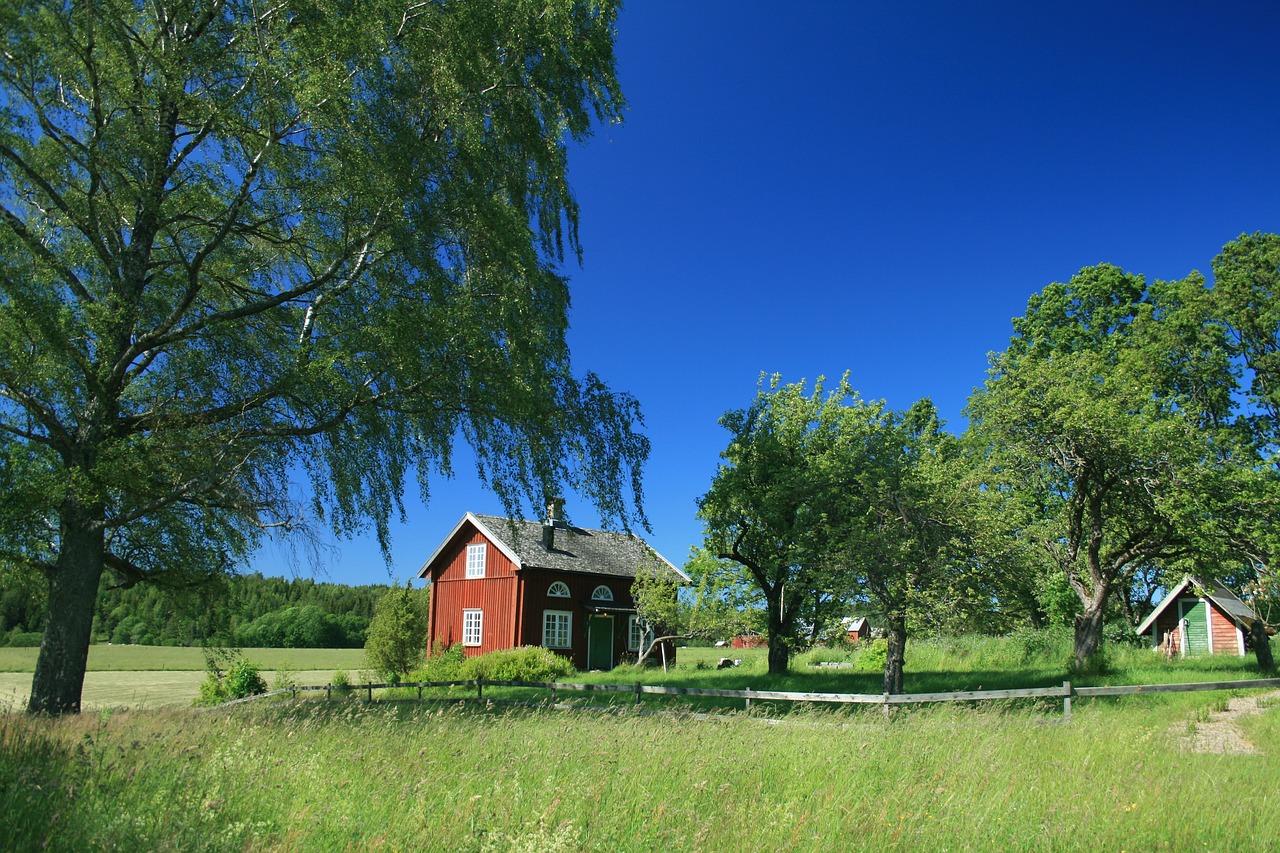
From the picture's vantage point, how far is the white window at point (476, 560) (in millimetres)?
34562

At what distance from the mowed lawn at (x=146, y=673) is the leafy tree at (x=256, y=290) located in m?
13.9

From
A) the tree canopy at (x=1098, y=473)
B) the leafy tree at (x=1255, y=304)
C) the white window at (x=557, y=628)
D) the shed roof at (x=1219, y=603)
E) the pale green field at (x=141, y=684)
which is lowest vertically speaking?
the pale green field at (x=141, y=684)

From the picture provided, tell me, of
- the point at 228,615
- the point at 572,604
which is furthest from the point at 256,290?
the point at 572,604

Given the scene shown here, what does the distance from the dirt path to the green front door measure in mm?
23304

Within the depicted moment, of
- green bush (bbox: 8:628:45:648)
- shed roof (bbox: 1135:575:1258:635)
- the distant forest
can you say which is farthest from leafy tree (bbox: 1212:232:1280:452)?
green bush (bbox: 8:628:45:648)

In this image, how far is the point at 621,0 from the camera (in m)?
13.9

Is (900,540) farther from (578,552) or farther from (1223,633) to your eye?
Result: (1223,633)

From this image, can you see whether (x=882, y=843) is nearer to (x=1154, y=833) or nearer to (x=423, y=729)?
(x=1154, y=833)

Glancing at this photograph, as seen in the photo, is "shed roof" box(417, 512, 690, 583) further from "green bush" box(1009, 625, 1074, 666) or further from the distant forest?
"green bush" box(1009, 625, 1074, 666)

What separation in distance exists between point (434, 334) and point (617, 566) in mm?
26377

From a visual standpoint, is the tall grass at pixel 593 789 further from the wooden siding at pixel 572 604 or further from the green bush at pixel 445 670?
the wooden siding at pixel 572 604

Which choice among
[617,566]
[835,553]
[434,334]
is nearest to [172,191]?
[434,334]

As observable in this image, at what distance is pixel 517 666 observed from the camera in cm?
2547

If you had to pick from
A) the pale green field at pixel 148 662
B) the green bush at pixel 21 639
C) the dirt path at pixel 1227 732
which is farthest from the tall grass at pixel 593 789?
the green bush at pixel 21 639
